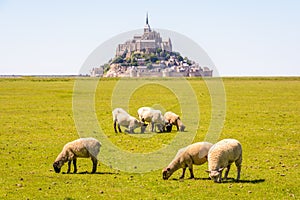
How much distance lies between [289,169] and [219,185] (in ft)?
13.7

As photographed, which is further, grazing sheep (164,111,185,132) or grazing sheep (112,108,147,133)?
grazing sheep (164,111,185,132)

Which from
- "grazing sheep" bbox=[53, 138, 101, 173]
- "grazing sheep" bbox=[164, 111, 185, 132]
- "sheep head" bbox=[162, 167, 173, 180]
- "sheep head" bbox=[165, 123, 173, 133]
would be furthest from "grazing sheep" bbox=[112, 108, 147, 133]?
"sheep head" bbox=[162, 167, 173, 180]

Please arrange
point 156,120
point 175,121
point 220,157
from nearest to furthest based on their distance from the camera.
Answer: point 220,157, point 156,120, point 175,121

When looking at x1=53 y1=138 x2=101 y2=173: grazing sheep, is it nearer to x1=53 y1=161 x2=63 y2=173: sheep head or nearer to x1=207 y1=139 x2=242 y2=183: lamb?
x1=53 y1=161 x2=63 y2=173: sheep head

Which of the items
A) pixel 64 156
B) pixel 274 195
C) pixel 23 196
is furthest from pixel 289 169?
pixel 23 196

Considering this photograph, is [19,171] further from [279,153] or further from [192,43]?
[279,153]

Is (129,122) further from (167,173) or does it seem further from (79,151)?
(167,173)

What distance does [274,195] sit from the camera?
45.9 feet

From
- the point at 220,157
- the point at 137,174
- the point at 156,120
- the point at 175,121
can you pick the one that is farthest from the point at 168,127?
the point at 220,157

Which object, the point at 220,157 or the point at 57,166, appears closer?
the point at 220,157

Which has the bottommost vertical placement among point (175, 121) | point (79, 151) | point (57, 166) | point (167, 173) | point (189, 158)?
point (167, 173)

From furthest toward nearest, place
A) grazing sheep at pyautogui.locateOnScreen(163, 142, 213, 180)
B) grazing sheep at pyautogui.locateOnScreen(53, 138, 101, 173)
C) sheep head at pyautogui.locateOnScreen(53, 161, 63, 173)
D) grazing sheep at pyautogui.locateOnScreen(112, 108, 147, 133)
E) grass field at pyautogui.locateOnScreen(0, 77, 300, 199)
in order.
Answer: grazing sheep at pyautogui.locateOnScreen(112, 108, 147, 133) → sheep head at pyautogui.locateOnScreen(53, 161, 63, 173) → grazing sheep at pyautogui.locateOnScreen(53, 138, 101, 173) → grazing sheep at pyautogui.locateOnScreen(163, 142, 213, 180) → grass field at pyautogui.locateOnScreen(0, 77, 300, 199)

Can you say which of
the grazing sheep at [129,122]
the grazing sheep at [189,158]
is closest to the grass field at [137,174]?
the grazing sheep at [189,158]

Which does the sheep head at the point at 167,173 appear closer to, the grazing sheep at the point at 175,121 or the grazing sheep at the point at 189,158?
the grazing sheep at the point at 189,158
